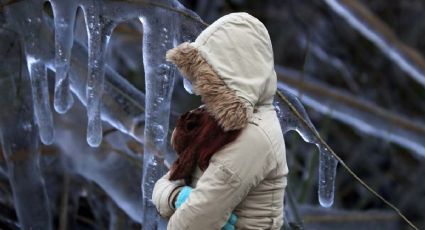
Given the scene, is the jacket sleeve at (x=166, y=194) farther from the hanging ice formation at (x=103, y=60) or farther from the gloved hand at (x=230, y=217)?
the hanging ice formation at (x=103, y=60)

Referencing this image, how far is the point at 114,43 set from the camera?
357 cm

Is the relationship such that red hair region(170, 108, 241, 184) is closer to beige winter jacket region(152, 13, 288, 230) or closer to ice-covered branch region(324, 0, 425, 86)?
beige winter jacket region(152, 13, 288, 230)

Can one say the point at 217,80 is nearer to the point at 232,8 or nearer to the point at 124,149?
the point at 124,149

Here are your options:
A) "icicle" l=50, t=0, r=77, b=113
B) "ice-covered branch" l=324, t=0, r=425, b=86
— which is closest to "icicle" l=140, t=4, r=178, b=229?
"icicle" l=50, t=0, r=77, b=113

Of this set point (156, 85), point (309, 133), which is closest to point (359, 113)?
point (309, 133)

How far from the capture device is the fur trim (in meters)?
1.72

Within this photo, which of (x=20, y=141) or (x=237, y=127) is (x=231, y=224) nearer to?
(x=237, y=127)

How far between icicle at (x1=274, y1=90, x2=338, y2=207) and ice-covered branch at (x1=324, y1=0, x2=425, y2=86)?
3.18 feet

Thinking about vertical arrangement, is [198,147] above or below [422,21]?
above

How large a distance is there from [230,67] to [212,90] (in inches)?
2.2

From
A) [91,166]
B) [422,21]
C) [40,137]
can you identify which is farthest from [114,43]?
[422,21]

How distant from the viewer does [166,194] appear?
1852 mm

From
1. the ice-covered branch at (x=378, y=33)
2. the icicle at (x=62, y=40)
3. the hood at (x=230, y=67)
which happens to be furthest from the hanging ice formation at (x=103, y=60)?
the ice-covered branch at (x=378, y=33)

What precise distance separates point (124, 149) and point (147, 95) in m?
0.43
